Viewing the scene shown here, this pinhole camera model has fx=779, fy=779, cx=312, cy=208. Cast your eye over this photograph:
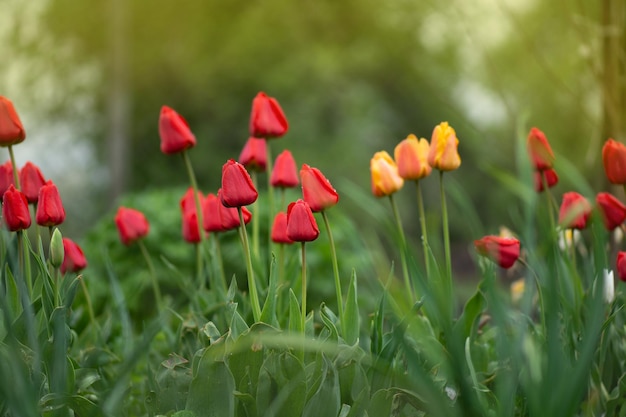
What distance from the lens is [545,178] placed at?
1.96 m

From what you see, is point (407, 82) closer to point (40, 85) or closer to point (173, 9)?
point (173, 9)

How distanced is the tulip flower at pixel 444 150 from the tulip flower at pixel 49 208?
82 cm

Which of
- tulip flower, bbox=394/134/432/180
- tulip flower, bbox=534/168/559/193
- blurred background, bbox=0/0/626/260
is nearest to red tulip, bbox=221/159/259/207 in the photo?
tulip flower, bbox=394/134/432/180

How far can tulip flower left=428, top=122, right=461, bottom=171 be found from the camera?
5.77 ft

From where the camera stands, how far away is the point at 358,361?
1424 millimetres

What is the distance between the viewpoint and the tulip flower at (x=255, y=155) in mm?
2033

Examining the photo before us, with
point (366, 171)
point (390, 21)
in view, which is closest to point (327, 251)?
point (366, 171)

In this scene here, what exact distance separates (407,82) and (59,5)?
574 cm

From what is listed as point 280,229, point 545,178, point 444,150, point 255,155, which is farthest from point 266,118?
point 545,178

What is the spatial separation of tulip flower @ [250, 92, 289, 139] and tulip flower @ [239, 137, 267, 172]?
0.37 feet

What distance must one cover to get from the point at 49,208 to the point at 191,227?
52 cm

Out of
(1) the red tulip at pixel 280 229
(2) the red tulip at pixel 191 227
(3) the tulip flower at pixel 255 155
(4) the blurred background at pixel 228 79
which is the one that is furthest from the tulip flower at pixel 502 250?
(4) the blurred background at pixel 228 79

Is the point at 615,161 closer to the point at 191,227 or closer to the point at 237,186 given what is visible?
the point at 237,186

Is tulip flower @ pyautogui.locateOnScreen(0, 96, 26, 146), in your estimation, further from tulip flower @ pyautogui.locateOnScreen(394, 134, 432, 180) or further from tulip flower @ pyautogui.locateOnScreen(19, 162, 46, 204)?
tulip flower @ pyautogui.locateOnScreen(394, 134, 432, 180)
